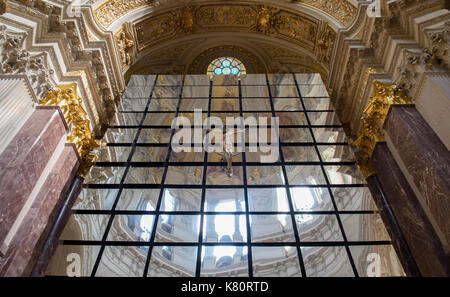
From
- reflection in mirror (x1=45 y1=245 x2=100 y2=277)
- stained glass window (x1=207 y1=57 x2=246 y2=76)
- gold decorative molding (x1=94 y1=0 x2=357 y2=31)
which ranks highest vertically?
stained glass window (x1=207 y1=57 x2=246 y2=76)

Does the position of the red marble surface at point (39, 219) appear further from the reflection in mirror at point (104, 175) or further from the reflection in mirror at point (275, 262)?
the reflection in mirror at point (275, 262)

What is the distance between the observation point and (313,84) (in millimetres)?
8719

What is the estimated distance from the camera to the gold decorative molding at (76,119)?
588 cm

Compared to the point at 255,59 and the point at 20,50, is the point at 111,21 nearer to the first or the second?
the point at 20,50

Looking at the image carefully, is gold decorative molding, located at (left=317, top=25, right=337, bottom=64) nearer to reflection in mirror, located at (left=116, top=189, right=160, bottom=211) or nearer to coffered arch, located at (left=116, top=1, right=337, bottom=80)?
coffered arch, located at (left=116, top=1, right=337, bottom=80)

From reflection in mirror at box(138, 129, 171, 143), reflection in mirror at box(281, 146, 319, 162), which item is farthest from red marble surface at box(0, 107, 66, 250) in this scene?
reflection in mirror at box(281, 146, 319, 162)

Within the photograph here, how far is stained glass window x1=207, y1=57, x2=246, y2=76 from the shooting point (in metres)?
11.2

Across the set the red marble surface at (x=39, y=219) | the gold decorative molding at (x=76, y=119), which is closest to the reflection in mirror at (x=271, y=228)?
the red marble surface at (x=39, y=219)

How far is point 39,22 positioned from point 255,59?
6.46m

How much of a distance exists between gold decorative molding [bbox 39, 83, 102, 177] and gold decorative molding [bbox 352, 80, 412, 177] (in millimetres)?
4638

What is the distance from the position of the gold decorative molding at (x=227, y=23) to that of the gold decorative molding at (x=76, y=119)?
11.9 ft
